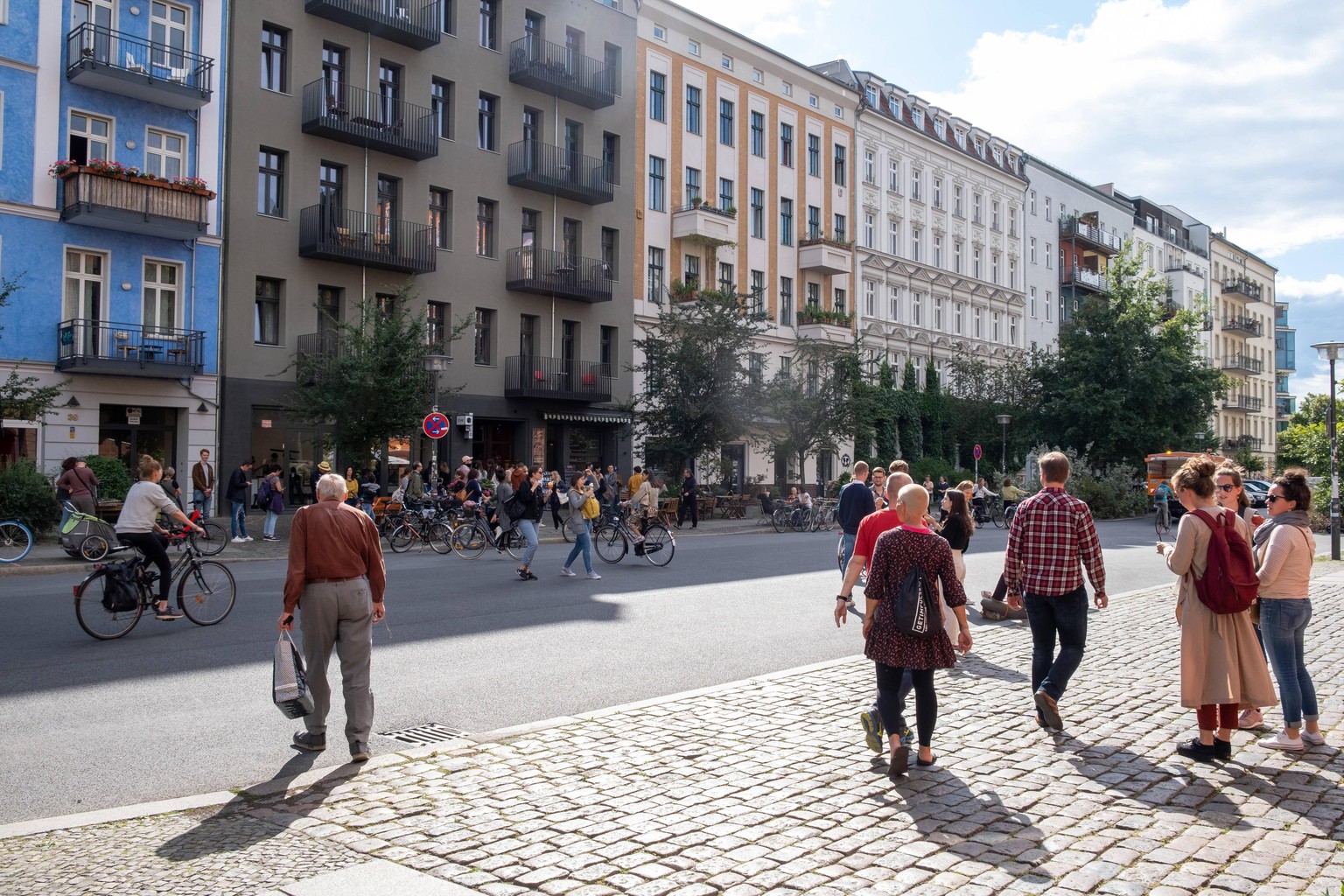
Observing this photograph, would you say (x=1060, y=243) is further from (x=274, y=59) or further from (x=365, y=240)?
(x=274, y=59)

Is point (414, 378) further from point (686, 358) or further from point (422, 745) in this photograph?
point (422, 745)

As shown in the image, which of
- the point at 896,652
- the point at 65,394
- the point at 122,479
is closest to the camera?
the point at 896,652

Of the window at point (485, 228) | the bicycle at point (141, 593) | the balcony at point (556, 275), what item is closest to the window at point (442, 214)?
the window at point (485, 228)

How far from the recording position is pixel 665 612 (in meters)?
12.7

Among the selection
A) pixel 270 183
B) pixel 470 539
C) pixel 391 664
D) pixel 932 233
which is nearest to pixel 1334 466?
pixel 470 539

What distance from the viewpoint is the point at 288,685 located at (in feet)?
20.8

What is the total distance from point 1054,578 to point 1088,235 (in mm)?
70622

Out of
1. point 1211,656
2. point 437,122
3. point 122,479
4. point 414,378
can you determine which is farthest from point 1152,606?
point 437,122

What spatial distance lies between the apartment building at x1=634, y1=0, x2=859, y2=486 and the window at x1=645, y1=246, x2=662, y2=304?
46 millimetres

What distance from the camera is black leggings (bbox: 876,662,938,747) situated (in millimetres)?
6043

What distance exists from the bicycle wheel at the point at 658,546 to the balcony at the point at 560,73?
22.5m

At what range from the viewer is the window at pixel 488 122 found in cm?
3584

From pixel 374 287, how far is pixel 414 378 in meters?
7.69

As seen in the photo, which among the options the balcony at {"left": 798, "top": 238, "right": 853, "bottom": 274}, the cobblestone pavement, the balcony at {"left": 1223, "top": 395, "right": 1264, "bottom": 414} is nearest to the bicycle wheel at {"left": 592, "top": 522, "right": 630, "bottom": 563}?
the cobblestone pavement
